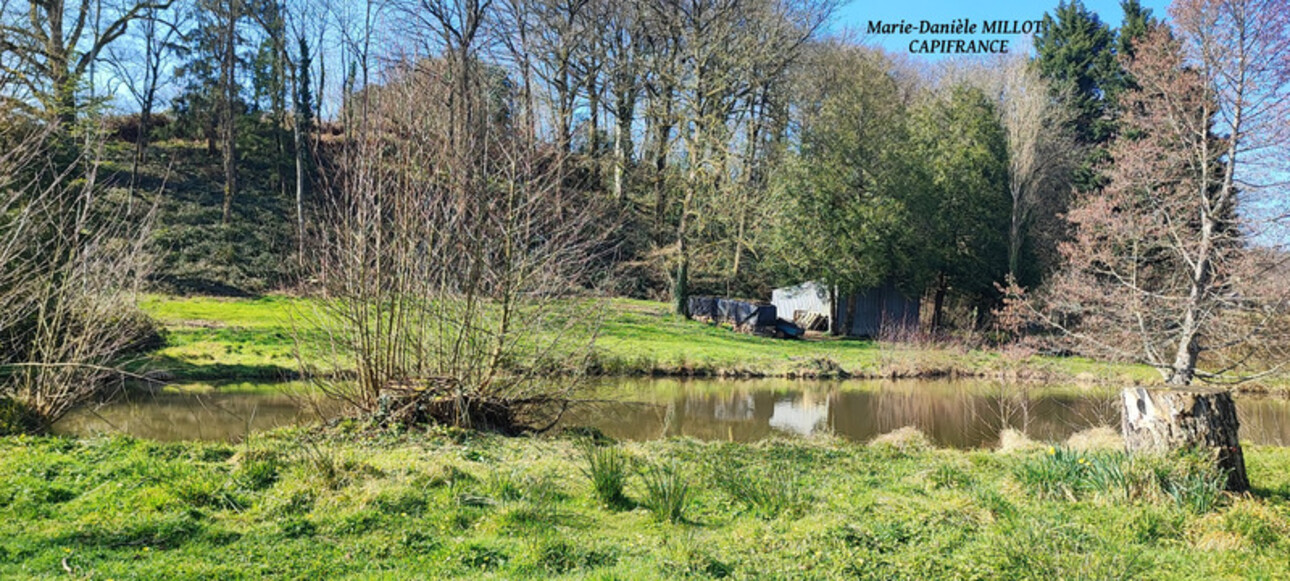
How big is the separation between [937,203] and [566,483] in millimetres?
25953

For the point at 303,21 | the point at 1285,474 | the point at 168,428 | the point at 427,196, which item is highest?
the point at 303,21

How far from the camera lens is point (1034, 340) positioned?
48.3 feet

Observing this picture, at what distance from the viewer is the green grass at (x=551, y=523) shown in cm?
414

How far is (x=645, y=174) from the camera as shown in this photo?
27938mm

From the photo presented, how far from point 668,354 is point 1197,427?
15.0 meters

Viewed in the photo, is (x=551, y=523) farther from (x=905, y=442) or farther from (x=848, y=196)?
(x=848, y=196)

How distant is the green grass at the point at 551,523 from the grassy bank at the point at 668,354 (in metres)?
9.88

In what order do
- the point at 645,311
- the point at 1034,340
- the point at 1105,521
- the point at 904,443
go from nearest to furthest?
the point at 1105,521 → the point at 904,443 → the point at 1034,340 → the point at 645,311

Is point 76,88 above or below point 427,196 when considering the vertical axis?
above

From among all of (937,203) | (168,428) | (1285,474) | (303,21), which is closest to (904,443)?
(1285,474)

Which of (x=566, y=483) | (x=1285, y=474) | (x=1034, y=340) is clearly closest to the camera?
(x=566, y=483)

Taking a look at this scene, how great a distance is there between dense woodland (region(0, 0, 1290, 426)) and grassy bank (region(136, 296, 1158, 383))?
4.67 feet

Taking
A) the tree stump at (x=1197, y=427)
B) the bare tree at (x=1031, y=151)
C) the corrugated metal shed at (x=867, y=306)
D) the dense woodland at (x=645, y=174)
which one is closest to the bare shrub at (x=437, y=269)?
the dense woodland at (x=645, y=174)

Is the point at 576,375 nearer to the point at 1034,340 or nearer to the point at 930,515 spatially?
the point at 930,515
